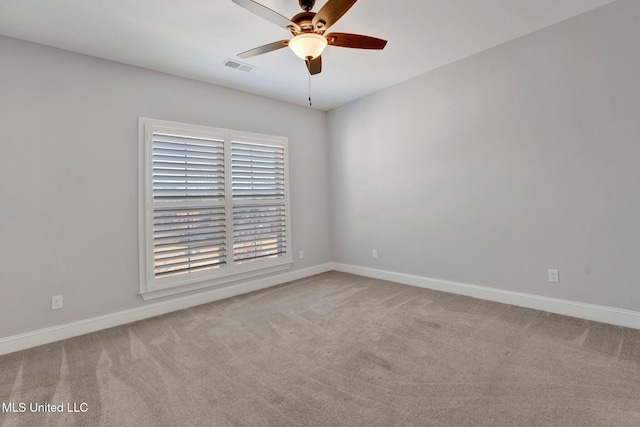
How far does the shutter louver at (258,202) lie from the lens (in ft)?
12.5

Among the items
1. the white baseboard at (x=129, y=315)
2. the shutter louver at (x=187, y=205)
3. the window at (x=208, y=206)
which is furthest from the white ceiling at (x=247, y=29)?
the white baseboard at (x=129, y=315)

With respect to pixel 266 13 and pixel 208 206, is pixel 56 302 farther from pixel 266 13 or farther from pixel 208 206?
pixel 266 13

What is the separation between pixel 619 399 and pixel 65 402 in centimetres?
325

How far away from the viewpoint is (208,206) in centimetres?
352

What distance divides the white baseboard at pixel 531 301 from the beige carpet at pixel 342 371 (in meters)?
0.09

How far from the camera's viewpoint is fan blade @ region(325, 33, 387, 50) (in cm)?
206

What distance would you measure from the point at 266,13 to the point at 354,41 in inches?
26.5

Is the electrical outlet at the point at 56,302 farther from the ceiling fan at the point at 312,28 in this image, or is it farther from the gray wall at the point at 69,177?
the ceiling fan at the point at 312,28

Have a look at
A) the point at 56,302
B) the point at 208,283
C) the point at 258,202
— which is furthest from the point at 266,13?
the point at 56,302

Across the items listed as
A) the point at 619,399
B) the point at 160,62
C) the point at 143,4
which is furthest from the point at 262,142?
the point at 619,399

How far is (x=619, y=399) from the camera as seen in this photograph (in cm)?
160

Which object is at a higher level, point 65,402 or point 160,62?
point 160,62

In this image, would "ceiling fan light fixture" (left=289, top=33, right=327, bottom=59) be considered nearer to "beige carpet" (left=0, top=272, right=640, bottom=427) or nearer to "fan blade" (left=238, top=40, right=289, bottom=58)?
"fan blade" (left=238, top=40, right=289, bottom=58)

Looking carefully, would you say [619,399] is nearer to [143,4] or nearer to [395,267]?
[395,267]
